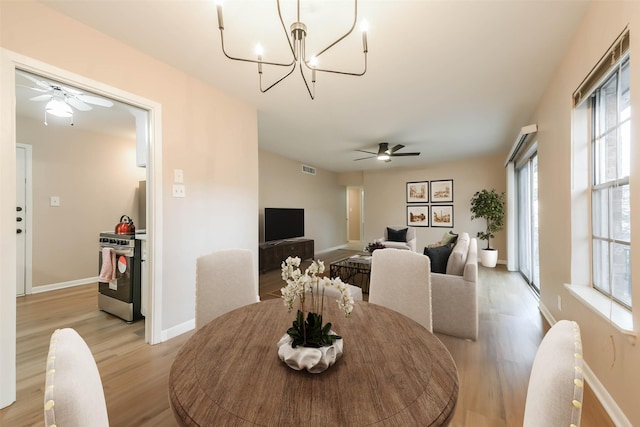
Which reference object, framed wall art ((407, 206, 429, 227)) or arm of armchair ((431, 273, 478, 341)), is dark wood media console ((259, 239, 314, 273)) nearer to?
framed wall art ((407, 206, 429, 227))

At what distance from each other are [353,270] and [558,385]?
3809 mm

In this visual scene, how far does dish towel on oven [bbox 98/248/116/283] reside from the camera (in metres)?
2.88

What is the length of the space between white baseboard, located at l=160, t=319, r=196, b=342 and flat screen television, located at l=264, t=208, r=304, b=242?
286 cm

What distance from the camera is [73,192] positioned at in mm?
4055

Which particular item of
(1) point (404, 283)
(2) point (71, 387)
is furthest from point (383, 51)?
(2) point (71, 387)

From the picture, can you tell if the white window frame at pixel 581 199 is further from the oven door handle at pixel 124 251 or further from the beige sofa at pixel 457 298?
the oven door handle at pixel 124 251

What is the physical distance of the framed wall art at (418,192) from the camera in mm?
6941

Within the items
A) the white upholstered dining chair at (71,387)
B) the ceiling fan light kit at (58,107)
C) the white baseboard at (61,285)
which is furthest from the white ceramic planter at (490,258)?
the white baseboard at (61,285)

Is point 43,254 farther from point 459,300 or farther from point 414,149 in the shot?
point 414,149

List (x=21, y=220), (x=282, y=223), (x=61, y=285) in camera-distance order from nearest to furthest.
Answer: (x=21, y=220)
(x=61, y=285)
(x=282, y=223)

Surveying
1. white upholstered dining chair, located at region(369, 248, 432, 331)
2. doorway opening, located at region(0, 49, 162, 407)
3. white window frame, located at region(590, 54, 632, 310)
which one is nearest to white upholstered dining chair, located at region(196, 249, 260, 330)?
white upholstered dining chair, located at region(369, 248, 432, 331)

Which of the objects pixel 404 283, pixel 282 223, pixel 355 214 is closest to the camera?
pixel 404 283

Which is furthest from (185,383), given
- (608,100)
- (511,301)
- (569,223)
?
(511,301)

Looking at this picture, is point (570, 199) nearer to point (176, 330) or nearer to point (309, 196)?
point (176, 330)
